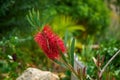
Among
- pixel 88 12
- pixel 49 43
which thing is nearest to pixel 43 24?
pixel 49 43

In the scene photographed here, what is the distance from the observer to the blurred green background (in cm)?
528

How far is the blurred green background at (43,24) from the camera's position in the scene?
528 cm

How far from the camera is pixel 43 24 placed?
12.5 ft

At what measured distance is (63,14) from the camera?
992 cm

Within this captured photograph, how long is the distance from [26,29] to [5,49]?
0.76 meters

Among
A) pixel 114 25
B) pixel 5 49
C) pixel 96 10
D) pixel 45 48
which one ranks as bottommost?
pixel 114 25

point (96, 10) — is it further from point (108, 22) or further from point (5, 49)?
point (5, 49)

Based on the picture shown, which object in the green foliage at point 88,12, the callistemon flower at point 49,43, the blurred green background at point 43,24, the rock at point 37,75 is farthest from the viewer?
the green foliage at point 88,12

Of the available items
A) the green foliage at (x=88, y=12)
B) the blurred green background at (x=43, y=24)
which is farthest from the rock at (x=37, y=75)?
the green foliage at (x=88, y=12)

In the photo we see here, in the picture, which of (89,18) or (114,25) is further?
(114,25)

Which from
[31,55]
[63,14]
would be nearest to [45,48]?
[31,55]

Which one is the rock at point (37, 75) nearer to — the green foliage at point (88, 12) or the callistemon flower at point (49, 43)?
the callistemon flower at point (49, 43)

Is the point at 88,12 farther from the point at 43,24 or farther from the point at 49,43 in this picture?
the point at 49,43

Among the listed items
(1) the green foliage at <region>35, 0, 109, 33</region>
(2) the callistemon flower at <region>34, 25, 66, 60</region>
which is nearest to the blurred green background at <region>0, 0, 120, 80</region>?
(1) the green foliage at <region>35, 0, 109, 33</region>
